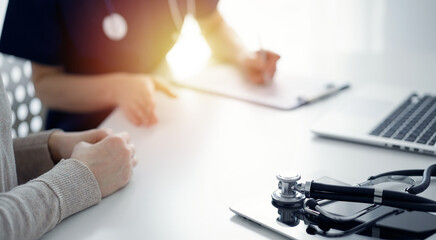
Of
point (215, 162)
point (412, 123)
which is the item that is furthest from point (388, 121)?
point (215, 162)

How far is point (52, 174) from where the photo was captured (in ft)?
2.20

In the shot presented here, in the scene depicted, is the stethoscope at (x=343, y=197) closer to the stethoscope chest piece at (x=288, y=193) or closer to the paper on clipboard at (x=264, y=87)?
the stethoscope chest piece at (x=288, y=193)

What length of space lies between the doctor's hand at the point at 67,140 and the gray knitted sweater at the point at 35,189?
0.04ft

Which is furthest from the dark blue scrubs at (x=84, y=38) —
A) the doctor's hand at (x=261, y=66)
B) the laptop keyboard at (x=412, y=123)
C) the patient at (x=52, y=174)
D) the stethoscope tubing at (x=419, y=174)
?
the stethoscope tubing at (x=419, y=174)

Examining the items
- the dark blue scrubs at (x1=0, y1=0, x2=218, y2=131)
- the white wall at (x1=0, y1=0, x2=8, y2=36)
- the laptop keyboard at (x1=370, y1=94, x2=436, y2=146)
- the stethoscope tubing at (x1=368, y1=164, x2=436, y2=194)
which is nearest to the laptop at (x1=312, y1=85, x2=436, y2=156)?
the laptop keyboard at (x1=370, y1=94, x2=436, y2=146)

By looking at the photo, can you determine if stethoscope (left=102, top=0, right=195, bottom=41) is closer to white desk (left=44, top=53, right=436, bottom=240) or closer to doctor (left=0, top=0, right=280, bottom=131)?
doctor (left=0, top=0, right=280, bottom=131)

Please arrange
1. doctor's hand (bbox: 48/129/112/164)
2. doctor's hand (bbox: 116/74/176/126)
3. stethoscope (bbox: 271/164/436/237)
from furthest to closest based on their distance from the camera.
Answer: doctor's hand (bbox: 116/74/176/126) < doctor's hand (bbox: 48/129/112/164) < stethoscope (bbox: 271/164/436/237)

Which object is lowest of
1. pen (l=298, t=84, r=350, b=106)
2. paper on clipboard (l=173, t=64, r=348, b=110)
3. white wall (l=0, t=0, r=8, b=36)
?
pen (l=298, t=84, r=350, b=106)

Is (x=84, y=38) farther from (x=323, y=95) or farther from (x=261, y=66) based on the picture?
(x=323, y=95)

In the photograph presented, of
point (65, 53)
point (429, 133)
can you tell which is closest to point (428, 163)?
point (429, 133)

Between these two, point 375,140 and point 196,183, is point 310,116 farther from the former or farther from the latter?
point 196,183

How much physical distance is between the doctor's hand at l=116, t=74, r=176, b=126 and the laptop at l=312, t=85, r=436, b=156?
0.33 meters

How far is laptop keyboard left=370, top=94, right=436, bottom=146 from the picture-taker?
0.82m

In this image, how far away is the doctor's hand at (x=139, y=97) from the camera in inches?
39.3
